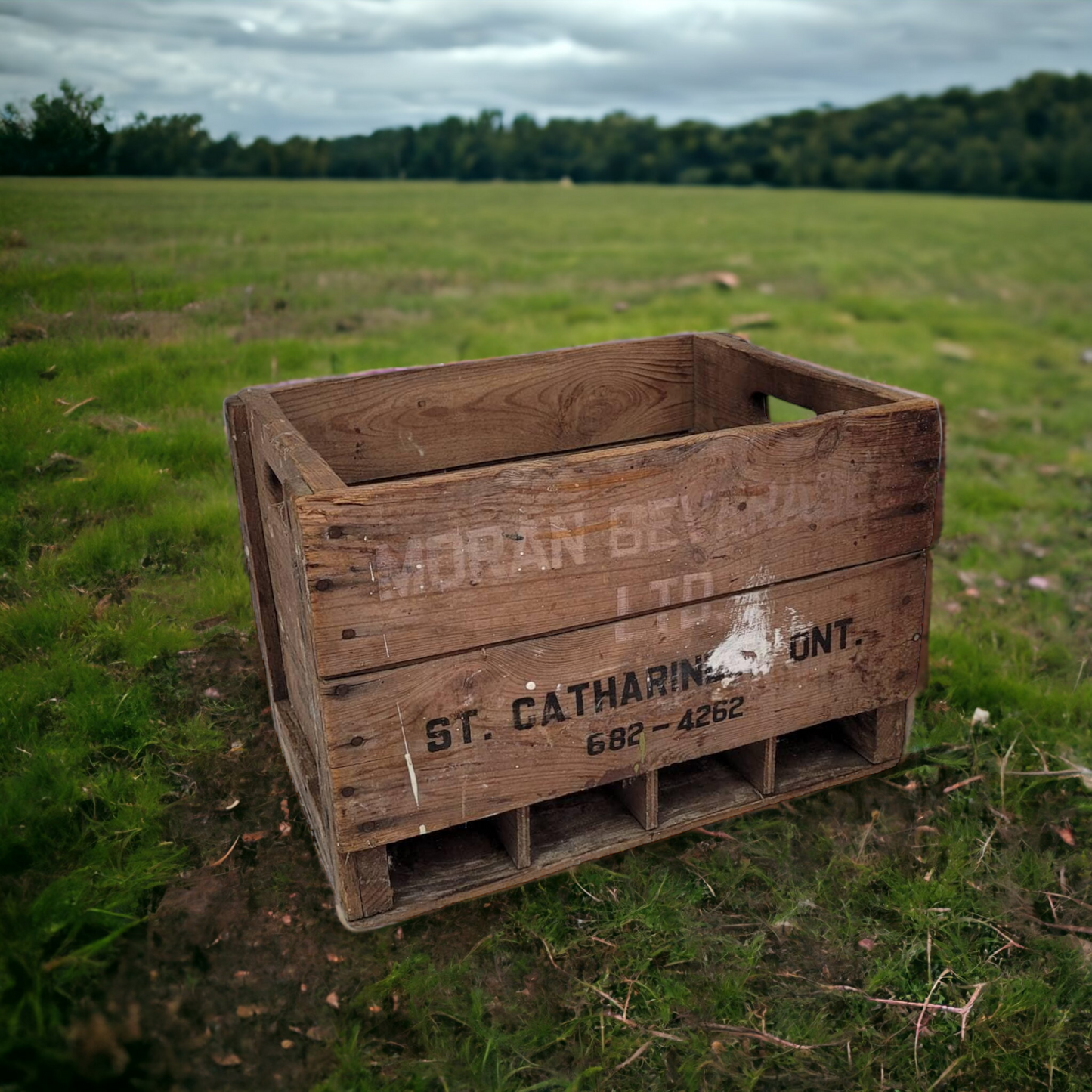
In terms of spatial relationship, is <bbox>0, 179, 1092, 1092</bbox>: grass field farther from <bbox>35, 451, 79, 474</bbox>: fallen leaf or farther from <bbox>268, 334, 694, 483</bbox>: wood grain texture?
<bbox>268, 334, 694, 483</bbox>: wood grain texture

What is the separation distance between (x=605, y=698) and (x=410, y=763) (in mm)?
521

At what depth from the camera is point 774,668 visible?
275 centimetres

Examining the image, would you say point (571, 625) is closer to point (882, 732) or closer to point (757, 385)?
point (882, 732)

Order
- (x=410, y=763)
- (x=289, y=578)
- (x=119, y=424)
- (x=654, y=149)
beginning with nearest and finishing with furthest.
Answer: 1. (x=410, y=763)
2. (x=289, y=578)
3. (x=119, y=424)
4. (x=654, y=149)

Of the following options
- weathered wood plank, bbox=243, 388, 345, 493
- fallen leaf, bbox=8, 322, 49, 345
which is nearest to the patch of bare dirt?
weathered wood plank, bbox=243, 388, 345, 493

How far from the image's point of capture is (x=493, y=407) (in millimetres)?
3504

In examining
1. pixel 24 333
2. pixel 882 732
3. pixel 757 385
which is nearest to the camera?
pixel 882 732

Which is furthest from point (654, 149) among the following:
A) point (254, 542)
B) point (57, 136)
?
point (254, 542)

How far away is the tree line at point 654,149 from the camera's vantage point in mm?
4355

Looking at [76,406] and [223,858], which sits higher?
[76,406]

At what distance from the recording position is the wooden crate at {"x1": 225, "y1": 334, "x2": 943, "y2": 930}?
87.8 inches

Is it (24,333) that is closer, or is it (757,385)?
(757,385)

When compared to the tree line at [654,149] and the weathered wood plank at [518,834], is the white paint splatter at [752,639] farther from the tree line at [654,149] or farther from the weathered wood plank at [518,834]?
the tree line at [654,149]

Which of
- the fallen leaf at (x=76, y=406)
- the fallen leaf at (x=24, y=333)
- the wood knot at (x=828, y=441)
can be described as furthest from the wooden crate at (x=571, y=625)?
the fallen leaf at (x=24, y=333)
